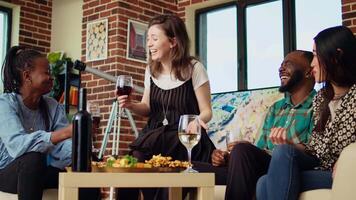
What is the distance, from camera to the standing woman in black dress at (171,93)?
226cm

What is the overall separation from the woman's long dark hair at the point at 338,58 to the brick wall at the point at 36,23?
13.1ft

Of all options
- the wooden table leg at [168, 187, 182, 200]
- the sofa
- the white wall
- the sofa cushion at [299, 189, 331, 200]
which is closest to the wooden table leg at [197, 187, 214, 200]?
the wooden table leg at [168, 187, 182, 200]

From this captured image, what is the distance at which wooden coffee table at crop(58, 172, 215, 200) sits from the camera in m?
1.37

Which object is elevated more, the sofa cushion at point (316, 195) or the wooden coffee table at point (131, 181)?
the wooden coffee table at point (131, 181)

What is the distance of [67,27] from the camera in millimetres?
5348

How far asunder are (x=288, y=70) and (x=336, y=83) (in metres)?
0.72

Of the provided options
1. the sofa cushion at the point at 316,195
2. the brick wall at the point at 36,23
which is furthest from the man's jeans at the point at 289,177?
the brick wall at the point at 36,23

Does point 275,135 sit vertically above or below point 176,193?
above

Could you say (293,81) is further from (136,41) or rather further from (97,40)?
(97,40)

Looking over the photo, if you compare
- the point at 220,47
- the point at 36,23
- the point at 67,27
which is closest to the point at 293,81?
the point at 220,47

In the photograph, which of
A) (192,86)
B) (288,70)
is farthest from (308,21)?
(192,86)

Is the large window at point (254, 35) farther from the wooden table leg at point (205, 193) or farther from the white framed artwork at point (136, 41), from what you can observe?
the wooden table leg at point (205, 193)

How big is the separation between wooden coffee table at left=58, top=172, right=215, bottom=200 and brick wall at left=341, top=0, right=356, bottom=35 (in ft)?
9.32

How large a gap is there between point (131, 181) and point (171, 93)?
955 millimetres
